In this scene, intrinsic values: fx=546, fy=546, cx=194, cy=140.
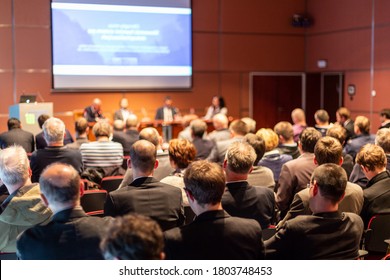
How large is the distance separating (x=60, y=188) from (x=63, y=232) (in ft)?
0.72

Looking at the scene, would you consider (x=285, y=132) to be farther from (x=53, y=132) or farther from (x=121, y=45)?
(x=121, y=45)

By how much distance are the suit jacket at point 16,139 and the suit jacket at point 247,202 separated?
443 centimetres

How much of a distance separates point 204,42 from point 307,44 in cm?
292

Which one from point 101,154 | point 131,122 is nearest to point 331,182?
point 101,154

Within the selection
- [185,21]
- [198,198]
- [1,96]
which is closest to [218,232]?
[198,198]

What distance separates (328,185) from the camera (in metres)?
2.80

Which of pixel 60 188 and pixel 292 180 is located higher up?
pixel 60 188

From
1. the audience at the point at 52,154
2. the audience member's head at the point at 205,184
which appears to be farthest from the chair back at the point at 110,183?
the audience member's head at the point at 205,184

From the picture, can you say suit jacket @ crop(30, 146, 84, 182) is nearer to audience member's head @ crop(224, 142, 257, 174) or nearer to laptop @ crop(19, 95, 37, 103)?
audience member's head @ crop(224, 142, 257, 174)

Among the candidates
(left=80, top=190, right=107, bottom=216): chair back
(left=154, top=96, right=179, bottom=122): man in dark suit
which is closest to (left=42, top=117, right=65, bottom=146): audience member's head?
(left=80, top=190, right=107, bottom=216): chair back

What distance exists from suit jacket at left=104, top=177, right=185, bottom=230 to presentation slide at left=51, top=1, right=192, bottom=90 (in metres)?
8.59

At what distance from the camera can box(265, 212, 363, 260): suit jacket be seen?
269 cm

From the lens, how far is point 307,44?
14.1 m

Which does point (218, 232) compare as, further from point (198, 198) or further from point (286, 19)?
point (286, 19)
